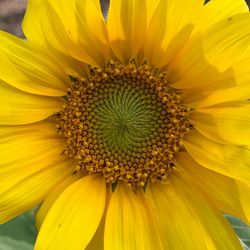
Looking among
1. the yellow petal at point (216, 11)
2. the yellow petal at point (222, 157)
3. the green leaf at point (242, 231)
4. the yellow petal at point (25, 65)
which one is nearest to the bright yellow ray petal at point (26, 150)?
the yellow petal at point (25, 65)

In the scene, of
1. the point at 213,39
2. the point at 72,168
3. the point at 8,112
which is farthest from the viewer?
the point at 72,168

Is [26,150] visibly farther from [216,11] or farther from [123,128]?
[216,11]

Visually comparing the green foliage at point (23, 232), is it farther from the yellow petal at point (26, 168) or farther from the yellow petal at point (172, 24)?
the yellow petal at point (172, 24)

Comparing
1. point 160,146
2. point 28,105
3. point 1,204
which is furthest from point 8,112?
point 160,146

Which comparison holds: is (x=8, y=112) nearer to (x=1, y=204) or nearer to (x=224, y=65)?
(x=1, y=204)

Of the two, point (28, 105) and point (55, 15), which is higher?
point (55, 15)

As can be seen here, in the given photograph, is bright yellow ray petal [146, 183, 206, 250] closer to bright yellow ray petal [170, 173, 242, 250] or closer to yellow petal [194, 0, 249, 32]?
bright yellow ray petal [170, 173, 242, 250]
